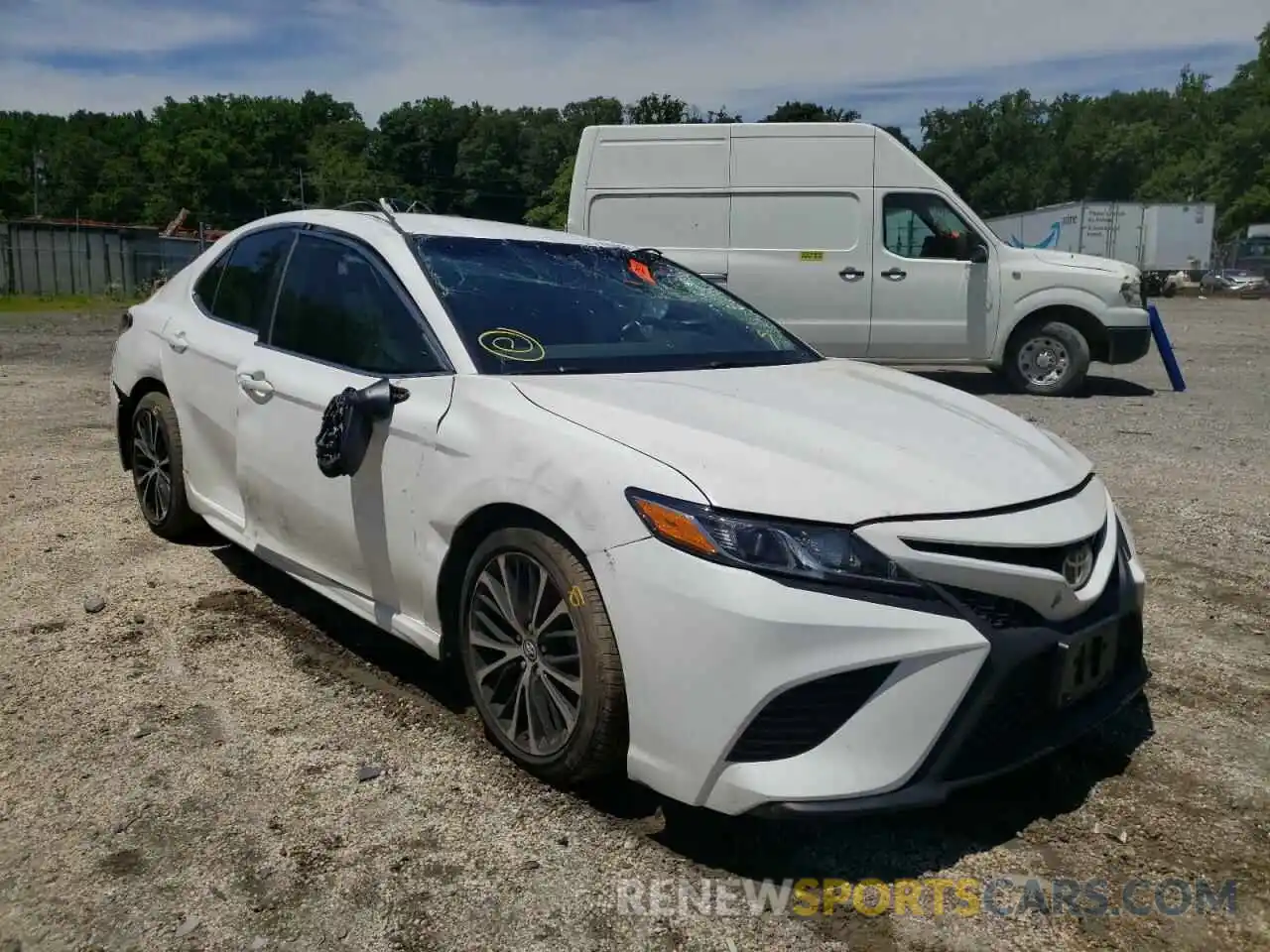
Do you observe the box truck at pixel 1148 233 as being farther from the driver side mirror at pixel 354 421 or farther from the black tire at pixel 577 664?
the black tire at pixel 577 664

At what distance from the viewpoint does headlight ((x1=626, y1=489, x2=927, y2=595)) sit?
95.2 inches

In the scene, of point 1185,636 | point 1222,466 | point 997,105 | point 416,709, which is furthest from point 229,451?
point 997,105

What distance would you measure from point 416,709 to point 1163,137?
11230 cm

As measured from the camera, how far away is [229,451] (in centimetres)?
419

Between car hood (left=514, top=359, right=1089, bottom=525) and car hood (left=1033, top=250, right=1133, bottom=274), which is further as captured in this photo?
car hood (left=1033, top=250, right=1133, bottom=274)

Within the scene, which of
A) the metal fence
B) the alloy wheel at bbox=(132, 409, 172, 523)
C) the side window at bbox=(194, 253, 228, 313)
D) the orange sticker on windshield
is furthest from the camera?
the metal fence

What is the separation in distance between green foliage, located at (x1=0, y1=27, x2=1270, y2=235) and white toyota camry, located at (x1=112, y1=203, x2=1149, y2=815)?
7847cm

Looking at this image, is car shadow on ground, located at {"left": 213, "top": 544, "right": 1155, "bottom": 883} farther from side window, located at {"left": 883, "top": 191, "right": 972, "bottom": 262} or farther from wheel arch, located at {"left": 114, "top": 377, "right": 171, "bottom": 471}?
side window, located at {"left": 883, "top": 191, "right": 972, "bottom": 262}

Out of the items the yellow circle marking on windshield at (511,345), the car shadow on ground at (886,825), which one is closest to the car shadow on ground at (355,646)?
the car shadow on ground at (886,825)

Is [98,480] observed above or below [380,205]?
below

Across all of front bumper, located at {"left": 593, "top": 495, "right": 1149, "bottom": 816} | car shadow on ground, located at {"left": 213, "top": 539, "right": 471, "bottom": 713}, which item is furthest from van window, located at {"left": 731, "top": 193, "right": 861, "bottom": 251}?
front bumper, located at {"left": 593, "top": 495, "right": 1149, "bottom": 816}

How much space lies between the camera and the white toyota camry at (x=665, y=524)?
2.42 metres

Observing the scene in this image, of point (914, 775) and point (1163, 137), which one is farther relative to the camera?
point (1163, 137)

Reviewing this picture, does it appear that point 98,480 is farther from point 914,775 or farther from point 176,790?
point 914,775
